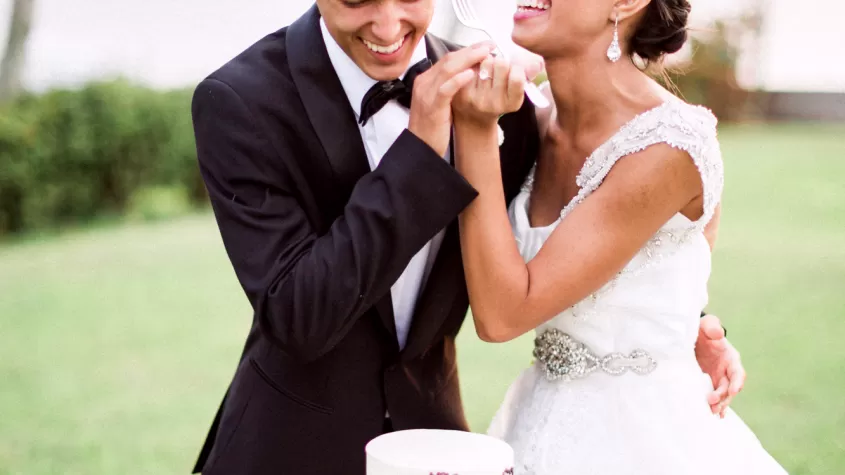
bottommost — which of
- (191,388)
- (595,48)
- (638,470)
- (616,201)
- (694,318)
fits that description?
(191,388)

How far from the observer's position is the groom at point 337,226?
70.1 inches

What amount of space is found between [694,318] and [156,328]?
20.6 feet

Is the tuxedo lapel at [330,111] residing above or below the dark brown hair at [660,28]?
above

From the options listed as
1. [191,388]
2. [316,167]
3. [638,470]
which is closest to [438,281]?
[316,167]

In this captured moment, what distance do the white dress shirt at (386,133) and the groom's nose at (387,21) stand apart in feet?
0.33

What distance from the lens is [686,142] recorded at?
2.09 metres

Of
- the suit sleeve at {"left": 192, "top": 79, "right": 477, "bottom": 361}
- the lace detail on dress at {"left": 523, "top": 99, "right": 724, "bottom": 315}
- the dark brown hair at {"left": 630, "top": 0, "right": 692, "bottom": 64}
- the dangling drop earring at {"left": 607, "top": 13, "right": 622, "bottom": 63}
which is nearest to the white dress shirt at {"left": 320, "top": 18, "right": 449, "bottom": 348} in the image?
the suit sleeve at {"left": 192, "top": 79, "right": 477, "bottom": 361}

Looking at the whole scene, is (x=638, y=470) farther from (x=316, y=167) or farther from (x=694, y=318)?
(x=316, y=167)

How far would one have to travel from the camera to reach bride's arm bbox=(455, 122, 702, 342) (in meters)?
1.93

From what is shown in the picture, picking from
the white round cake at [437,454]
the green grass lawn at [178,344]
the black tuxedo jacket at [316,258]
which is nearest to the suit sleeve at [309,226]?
the black tuxedo jacket at [316,258]

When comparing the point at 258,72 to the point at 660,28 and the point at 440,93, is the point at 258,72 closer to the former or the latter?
→ the point at 440,93

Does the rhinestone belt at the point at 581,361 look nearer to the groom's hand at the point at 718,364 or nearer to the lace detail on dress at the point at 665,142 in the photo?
the lace detail on dress at the point at 665,142

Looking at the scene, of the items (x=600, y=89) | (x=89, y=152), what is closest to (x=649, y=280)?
(x=600, y=89)

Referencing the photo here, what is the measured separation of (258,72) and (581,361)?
95 cm
